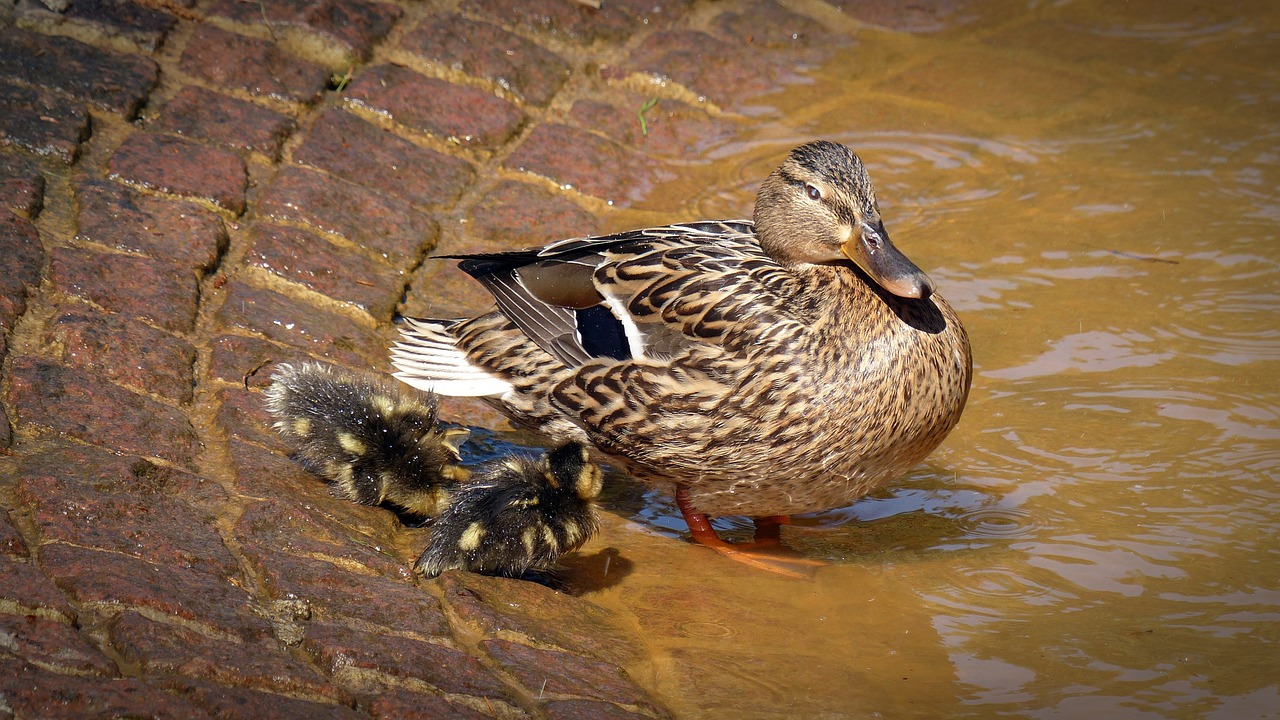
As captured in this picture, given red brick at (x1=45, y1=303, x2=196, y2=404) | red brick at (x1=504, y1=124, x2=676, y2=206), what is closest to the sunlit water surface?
red brick at (x1=504, y1=124, x2=676, y2=206)

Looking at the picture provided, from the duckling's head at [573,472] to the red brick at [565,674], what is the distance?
2.54 ft

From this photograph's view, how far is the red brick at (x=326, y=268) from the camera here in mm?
4824

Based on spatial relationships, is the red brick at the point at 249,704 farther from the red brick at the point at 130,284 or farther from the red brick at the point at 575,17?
the red brick at the point at 575,17

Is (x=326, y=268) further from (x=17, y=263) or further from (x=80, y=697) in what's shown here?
(x=80, y=697)

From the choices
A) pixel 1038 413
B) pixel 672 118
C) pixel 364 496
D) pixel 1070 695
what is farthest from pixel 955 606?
pixel 672 118

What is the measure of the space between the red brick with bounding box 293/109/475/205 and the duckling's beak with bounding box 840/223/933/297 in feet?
7.44

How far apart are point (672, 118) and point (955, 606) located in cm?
343

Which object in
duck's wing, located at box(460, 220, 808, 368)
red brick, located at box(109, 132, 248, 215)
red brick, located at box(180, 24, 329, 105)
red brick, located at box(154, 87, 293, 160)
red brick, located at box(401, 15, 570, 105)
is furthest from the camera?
red brick, located at box(401, 15, 570, 105)

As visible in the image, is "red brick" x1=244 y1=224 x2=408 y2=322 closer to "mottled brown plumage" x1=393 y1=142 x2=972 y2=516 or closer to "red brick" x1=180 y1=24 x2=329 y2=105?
"mottled brown plumage" x1=393 y1=142 x2=972 y2=516

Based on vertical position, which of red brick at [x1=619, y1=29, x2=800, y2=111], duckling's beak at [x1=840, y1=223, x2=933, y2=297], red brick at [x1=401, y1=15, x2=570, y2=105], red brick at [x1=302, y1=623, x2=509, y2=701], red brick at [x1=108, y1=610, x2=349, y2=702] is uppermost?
red brick at [x1=619, y1=29, x2=800, y2=111]

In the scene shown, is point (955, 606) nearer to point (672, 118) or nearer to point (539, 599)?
point (539, 599)

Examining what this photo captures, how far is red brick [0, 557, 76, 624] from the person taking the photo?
271 centimetres

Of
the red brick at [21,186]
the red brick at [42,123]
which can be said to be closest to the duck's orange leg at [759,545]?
the red brick at [21,186]

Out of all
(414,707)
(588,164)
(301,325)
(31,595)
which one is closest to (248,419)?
(301,325)
